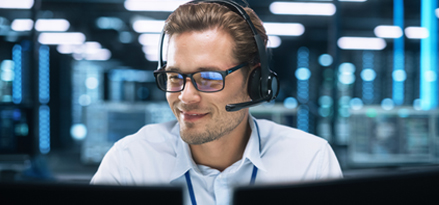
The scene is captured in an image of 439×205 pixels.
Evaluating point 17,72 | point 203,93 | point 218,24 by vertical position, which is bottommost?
point 203,93

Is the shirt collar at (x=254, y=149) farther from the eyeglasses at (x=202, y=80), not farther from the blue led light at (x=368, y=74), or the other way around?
the blue led light at (x=368, y=74)

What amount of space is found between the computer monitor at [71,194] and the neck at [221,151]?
2.18ft

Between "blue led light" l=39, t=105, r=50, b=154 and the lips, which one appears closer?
the lips

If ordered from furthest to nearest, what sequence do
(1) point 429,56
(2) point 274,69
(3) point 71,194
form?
(2) point 274,69, (1) point 429,56, (3) point 71,194

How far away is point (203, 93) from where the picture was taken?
0.90 m

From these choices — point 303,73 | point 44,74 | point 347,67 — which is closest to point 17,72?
point 44,74

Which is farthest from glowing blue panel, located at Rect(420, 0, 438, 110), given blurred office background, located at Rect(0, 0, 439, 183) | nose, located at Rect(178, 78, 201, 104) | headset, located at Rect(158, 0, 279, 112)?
nose, located at Rect(178, 78, 201, 104)

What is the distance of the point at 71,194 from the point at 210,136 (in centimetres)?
61

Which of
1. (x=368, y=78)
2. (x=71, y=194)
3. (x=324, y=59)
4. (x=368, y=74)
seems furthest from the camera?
(x=324, y=59)

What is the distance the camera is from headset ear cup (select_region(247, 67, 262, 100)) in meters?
0.99

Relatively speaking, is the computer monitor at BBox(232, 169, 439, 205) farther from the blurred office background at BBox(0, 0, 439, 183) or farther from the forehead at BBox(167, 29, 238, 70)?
the forehead at BBox(167, 29, 238, 70)

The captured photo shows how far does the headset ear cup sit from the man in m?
0.02

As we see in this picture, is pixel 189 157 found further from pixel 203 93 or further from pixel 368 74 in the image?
pixel 368 74

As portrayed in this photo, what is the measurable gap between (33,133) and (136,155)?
3.18 metres
